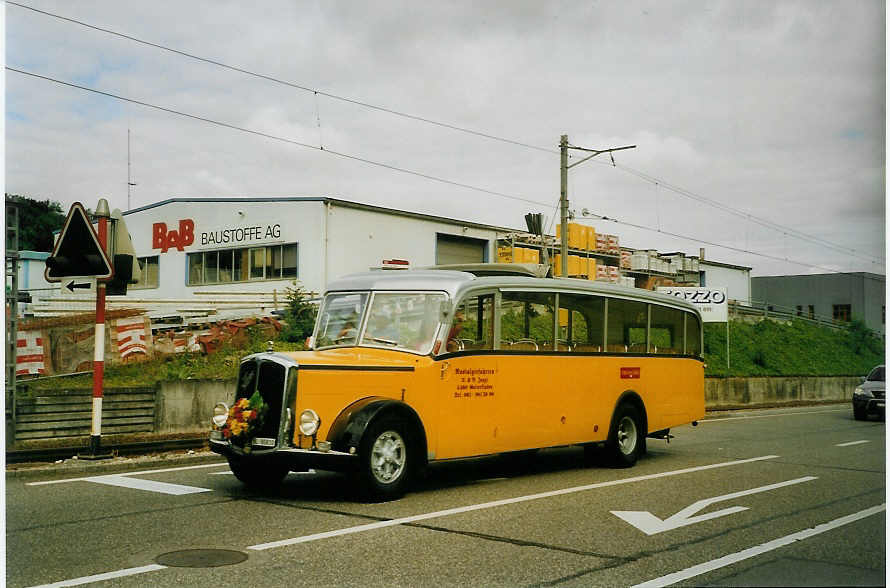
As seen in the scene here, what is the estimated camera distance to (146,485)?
11.5 meters

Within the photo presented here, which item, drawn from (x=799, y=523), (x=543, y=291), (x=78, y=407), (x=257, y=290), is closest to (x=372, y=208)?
(x=257, y=290)

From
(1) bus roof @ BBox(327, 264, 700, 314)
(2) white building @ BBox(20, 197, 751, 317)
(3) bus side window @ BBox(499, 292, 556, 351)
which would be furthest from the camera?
(2) white building @ BBox(20, 197, 751, 317)

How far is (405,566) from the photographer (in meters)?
7.00

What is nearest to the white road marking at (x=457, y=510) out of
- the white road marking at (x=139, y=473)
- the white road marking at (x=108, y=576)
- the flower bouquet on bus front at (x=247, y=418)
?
the white road marking at (x=108, y=576)

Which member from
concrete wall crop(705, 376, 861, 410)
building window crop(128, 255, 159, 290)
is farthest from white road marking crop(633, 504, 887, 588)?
building window crop(128, 255, 159, 290)

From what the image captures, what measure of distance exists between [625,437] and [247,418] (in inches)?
254

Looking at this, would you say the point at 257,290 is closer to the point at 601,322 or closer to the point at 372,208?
the point at 372,208

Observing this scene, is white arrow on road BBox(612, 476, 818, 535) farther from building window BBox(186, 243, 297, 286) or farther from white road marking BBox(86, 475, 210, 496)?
building window BBox(186, 243, 297, 286)

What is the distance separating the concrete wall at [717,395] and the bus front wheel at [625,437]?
8103mm

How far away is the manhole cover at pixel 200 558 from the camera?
7.05 m

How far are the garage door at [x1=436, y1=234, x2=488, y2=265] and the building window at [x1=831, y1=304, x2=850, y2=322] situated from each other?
4029cm

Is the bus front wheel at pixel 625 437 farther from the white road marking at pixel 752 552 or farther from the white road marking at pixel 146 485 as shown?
the white road marking at pixel 146 485

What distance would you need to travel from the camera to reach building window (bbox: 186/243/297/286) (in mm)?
41062

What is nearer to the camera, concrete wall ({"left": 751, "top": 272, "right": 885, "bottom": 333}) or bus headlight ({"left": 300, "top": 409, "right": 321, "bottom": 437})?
bus headlight ({"left": 300, "top": 409, "right": 321, "bottom": 437})
